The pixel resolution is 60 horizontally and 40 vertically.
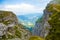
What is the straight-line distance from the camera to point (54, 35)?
56062mm

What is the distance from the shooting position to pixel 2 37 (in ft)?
267

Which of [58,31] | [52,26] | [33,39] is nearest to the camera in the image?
[58,31]

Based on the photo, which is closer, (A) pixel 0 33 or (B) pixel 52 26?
(B) pixel 52 26

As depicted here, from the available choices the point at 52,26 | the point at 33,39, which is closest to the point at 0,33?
the point at 33,39

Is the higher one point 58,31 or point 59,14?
point 59,14

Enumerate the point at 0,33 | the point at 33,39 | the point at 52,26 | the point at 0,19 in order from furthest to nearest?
the point at 0,19
the point at 0,33
the point at 33,39
the point at 52,26

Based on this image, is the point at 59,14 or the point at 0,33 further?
the point at 0,33

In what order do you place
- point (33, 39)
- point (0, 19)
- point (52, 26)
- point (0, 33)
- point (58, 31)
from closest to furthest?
point (58, 31) → point (52, 26) → point (33, 39) → point (0, 33) → point (0, 19)

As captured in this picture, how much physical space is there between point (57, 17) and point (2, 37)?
2894 centimetres

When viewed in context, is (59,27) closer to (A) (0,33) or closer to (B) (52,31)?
(B) (52,31)

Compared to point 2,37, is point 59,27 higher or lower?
higher

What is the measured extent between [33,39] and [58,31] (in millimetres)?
16566

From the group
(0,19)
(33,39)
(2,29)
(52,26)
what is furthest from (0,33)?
(0,19)

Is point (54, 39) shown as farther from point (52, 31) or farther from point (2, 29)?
point (2, 29)
